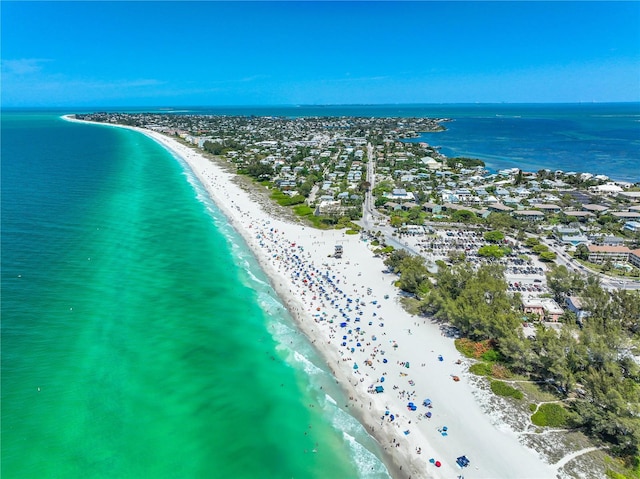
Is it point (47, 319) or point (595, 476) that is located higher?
point (47, 319)

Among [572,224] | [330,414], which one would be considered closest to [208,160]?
[572,224]

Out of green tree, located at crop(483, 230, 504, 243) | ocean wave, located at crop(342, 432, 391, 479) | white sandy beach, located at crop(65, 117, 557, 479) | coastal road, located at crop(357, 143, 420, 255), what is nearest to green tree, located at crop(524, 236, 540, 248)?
green tree, located at crop(483, 230, 504, 243)

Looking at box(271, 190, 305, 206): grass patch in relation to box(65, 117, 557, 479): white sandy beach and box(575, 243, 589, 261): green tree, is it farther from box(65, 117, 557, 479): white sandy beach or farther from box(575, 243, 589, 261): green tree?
box(575, 243, 589, 261): green tree

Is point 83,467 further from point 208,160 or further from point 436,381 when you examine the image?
point 208,160

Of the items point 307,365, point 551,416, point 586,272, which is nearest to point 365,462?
point 307,365

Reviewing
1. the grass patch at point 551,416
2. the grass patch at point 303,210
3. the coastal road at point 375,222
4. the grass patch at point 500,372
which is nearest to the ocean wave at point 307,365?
the grass patch at point 500,372
